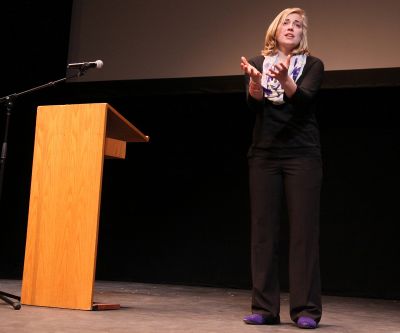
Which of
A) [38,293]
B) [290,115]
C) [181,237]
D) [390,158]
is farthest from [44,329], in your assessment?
[390,158]

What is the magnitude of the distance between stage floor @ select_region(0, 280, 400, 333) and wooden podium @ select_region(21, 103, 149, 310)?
0.10m

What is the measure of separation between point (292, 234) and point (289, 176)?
0.24 m

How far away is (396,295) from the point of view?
14.4ft

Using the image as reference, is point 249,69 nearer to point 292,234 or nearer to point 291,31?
point 291,31

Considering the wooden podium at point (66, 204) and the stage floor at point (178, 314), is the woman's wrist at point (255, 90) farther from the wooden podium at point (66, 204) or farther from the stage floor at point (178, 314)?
the stage floor at point (178, 314)

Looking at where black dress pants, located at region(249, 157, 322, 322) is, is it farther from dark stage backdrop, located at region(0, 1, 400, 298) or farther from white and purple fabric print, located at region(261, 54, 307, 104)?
dark stage backdrop, located at region(0, 1, 400, 298)

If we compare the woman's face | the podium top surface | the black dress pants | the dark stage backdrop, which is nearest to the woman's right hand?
the woman's face

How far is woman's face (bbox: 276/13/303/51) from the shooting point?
8.23 ft

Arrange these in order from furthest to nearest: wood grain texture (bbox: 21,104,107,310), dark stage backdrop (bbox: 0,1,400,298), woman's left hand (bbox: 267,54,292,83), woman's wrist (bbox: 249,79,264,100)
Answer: dark stage backdrop (bbox: 0,1,400,298) → wood grain texture (bbox: 21,104,107,310) → woman's wrist (bbox: 249,79,264,100) → woman's left hand (bbox: 267,54,292,83)

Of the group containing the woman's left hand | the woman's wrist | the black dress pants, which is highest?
the woman's left hand

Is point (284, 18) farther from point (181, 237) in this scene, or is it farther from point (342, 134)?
point (181, 237)

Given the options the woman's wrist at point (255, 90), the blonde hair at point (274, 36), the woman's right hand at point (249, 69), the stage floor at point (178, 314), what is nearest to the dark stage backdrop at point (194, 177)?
the stage floor at point (178, 314)

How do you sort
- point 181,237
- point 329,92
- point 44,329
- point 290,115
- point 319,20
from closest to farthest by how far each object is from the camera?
point 44,329 < point 290,115 < point 319,20 < point 329,92 < point 181,237

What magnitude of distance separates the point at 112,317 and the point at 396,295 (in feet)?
8.51
